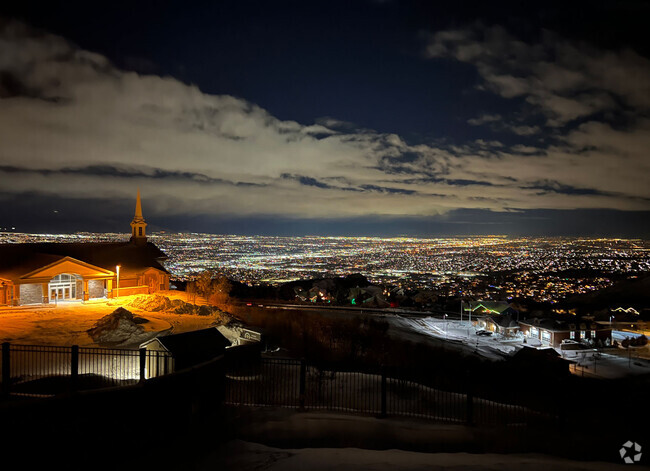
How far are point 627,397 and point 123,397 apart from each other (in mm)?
22789

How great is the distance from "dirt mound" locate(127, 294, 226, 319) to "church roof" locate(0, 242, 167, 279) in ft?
24.3

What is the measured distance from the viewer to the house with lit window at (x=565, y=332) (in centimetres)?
3797

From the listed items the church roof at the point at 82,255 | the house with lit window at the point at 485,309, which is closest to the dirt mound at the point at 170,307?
the church roof at the point at 82,255

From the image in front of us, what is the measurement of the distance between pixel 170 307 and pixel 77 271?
9517 millimetres

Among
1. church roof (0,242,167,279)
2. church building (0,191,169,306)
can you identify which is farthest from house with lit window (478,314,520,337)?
church roof (0,242,167,279)

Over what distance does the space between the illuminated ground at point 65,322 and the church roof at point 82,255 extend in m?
4.07

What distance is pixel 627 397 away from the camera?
771 inches

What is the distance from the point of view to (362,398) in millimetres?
14055

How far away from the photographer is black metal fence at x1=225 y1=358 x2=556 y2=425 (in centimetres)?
1219

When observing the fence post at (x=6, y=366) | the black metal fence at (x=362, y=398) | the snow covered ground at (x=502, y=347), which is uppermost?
the fence post at (x=6, y=366)

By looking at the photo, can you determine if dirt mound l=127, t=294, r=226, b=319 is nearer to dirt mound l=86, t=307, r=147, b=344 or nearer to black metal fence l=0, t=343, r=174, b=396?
dirt mound l=86, t=307, r=147, b=344

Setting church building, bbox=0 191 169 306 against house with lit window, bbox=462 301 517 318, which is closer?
church building, bbox=0 191 169 306

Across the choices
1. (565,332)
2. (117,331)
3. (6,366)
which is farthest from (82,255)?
(565,332)

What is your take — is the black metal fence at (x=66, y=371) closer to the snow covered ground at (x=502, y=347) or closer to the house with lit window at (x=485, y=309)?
the snow covered ground at (x=502, y=347)
